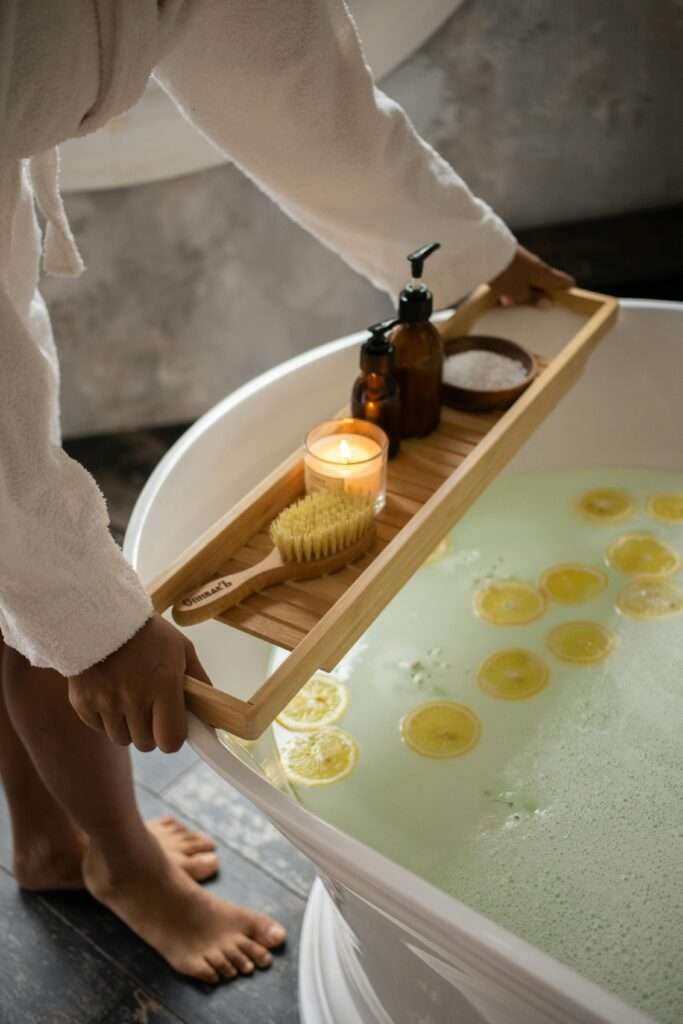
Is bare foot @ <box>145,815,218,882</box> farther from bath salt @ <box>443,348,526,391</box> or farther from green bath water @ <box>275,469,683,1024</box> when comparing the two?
bath salt @ <box>443,348,526,391</box>

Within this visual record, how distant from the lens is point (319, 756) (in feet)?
4.43

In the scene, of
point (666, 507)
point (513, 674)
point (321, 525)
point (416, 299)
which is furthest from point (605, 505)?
point (321, 525)

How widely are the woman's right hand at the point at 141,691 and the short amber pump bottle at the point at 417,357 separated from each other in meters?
0.50

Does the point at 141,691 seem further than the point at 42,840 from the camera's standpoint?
No

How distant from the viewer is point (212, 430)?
4.63ft

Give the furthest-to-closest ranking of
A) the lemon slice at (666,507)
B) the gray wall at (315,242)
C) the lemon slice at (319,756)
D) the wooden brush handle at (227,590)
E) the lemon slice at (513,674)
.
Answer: the gray wall at (315,242) < the lemon slice at (666,507) < the lemon slice at (513,674) < the lemon slice at (319,756) < the wooden brush handle at (227,590)

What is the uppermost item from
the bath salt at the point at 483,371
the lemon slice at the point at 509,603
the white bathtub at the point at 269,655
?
the bath salt at the point at 483,371

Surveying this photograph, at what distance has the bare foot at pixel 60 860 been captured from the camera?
1.52 metres

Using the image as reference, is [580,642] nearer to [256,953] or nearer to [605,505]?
[605,505]

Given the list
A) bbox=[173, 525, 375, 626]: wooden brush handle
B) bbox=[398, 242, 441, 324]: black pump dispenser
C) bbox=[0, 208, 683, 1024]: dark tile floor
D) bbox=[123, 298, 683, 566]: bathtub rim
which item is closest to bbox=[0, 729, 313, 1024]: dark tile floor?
bbox=[0, 208, 683, 1024]: dark tile floor

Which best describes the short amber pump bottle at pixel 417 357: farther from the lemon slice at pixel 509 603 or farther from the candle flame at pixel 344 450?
the lemon slice at pixel 509 603

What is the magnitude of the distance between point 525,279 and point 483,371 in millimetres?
244

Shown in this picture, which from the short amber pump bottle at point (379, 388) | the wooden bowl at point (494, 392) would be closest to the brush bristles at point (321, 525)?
the short amber pump bottle at point (379, 388)

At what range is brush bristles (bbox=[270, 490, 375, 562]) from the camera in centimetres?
107
